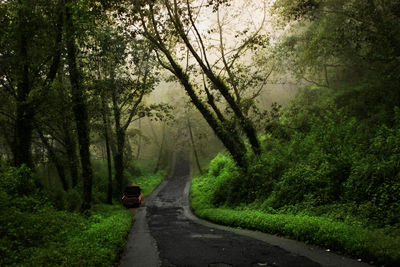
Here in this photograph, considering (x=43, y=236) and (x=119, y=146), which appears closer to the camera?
(x=43, y=236)

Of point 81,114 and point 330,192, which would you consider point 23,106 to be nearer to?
point 81,114

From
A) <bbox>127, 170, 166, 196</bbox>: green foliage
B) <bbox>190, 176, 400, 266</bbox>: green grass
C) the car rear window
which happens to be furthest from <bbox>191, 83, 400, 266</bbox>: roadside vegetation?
<bbox>127, 170, 166, 196</bbox>: green foliage

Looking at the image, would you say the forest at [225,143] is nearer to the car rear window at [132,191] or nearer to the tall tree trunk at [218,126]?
the tall tree trunk at [218,126]

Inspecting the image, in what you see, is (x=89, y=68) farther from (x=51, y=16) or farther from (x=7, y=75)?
(x=51, y=16)

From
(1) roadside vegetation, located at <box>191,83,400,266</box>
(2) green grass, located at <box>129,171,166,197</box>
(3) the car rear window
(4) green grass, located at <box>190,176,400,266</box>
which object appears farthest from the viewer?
(2) green grass, located at <box>129,171,166,197</box>

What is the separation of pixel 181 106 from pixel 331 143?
35.4 m

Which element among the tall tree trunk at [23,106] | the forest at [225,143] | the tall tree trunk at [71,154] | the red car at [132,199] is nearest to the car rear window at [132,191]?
the red car at [132,199]

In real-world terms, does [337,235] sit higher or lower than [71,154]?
lower

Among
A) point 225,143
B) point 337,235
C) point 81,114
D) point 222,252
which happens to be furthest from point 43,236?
point 225,143

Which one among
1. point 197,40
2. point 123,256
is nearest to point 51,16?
point 197,40

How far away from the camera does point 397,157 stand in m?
8.98

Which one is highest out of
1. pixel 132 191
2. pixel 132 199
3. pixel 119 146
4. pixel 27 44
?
pixel 27 44

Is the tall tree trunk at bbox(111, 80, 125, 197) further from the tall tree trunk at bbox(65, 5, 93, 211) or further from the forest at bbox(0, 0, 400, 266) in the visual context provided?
the tall tree trunk at bbox(65, 5, 93, 211)

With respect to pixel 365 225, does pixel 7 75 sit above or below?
above
